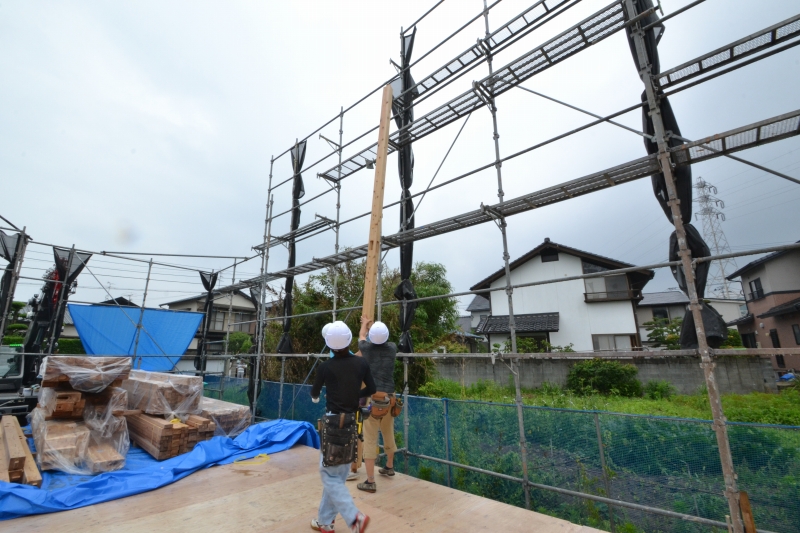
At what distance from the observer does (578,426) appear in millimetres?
4637

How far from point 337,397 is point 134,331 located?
936 cm

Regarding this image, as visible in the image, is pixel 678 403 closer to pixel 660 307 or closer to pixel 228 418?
pixel 228 418

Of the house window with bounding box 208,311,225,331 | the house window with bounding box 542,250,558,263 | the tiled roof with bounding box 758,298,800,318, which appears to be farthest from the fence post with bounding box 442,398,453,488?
the house window with bounding box 208,311,225,331

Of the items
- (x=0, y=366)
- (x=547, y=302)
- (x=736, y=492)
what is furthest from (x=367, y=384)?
(x=547, y=302)

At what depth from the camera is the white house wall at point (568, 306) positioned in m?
15.3

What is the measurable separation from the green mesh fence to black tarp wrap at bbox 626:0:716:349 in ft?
3.15

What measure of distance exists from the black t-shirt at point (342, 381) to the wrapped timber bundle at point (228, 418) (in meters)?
4.52

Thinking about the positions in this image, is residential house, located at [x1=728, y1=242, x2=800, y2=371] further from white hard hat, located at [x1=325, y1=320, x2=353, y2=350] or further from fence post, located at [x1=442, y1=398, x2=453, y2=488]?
white hard hat, located at [x1=325, y1=320, x2=353, y2=350]

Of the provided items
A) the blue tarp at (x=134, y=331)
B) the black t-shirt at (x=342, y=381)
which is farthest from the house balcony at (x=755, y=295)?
the blue tarp at (x=134, y=331)

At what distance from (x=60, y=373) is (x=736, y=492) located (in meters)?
8.47

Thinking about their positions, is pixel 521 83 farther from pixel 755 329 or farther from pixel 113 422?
pixel 755 329

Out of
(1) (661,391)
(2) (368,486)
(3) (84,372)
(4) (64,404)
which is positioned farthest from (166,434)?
(1) (661,391)

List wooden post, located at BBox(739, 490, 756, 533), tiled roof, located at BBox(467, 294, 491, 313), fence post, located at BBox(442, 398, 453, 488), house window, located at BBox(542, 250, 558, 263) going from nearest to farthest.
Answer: wooden post, located at BBox(739, 490, 756, 533) < fence post, located at BBox(442, 398, 453, 488) < house window, located at BBox(542, 250, 558, 263) < tiled roof, located at BBox(467, 294, 491, 313)

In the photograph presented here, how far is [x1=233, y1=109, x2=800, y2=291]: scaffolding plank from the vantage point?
3488mm
